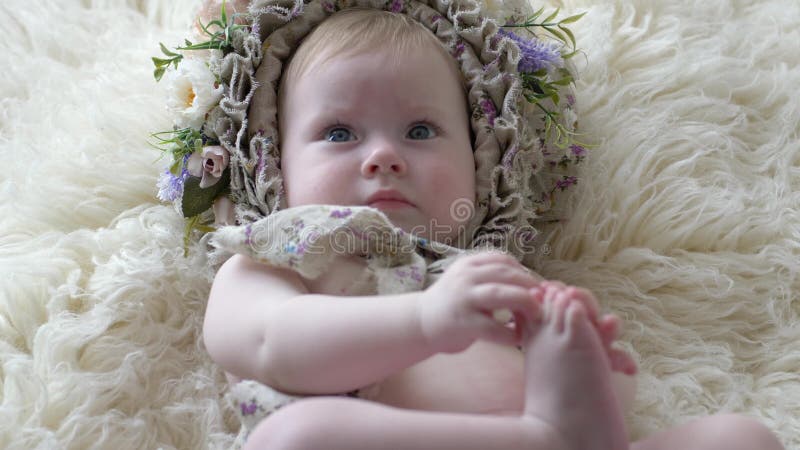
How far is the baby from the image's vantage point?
0.90 metres

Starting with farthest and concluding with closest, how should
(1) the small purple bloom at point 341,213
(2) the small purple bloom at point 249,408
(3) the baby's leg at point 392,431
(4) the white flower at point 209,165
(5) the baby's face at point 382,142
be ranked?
1. (4) the white flower at point 209,165
2. (5) the baby's face at point 382,142
3. (1) the small purple bloom at point 341,213
4. (2) the small purple bloom at point 249,408
5. (3) the baby's leg at point 392,431

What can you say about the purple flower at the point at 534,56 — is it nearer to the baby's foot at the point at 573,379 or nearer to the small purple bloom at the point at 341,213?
the small purple bloom at the point at 341,213

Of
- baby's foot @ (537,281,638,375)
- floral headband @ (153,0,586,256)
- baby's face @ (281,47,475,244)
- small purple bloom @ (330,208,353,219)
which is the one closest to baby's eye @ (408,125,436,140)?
baby's face @ (281,47,475,244)

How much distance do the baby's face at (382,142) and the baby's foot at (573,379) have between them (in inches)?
15.0

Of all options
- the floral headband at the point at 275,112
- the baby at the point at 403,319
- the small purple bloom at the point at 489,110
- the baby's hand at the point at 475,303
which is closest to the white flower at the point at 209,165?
the floral headband at the point at 275,112

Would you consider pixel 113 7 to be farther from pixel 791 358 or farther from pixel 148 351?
pixel 791 358

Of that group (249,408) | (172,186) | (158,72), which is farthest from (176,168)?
(249,408)

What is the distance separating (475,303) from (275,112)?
607 millimetres

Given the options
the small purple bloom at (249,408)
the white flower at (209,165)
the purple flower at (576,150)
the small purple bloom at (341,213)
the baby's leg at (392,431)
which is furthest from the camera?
Result: the purple flower at (576,150)

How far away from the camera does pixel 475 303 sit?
0.90 metres

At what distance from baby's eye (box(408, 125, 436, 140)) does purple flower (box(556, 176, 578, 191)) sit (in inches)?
11.4

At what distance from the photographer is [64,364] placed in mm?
1209

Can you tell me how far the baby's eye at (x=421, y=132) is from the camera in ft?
4.31

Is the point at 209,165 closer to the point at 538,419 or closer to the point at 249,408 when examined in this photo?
the point at 249,408
